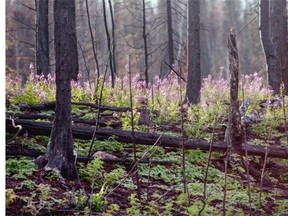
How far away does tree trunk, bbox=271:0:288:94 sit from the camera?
1294 cm

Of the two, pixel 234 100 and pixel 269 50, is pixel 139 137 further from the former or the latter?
pixel 269 50

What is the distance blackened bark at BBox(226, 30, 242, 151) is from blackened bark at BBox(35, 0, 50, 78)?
7.81m

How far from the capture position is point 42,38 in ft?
44.9

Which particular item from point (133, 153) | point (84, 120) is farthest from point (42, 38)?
point (133, 153)

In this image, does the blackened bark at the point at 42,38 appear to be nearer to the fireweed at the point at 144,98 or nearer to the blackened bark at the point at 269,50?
the fireweed at the point at 144,98

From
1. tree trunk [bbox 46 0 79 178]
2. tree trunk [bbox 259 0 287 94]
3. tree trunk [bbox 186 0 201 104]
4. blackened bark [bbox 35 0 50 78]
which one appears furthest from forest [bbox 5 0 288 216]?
blackened bark [bbox 35 0 50 78]

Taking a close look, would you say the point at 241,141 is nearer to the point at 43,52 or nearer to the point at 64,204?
the point at 64,204

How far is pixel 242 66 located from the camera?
146 feet

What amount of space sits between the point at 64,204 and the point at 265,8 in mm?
10076

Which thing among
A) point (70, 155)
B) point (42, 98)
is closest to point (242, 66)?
point (42, 98)

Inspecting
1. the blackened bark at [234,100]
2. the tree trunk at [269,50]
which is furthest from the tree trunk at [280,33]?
the blackened bark at [234,100]

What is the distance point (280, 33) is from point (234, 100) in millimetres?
8014

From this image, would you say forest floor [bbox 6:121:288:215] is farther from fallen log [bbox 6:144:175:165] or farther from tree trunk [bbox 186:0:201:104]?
tree trunk [bbox 186:0:201:104]

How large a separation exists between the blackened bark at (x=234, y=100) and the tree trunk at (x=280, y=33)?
6.94 metres
